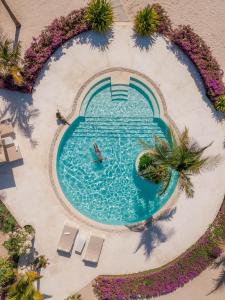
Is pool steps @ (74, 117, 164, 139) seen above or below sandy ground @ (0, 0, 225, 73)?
below

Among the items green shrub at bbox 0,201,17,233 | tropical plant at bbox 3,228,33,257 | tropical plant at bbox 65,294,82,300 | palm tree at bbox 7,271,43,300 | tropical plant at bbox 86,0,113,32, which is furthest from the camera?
green shrub at bbox 0,201,17,233

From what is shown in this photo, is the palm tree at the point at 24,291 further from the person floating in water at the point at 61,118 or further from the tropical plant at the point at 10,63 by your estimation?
the tropical plant at the point at 10,63

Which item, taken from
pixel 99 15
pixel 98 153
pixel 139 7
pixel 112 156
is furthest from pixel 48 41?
pixel 112 156

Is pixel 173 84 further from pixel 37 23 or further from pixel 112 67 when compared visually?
pixel 37 23

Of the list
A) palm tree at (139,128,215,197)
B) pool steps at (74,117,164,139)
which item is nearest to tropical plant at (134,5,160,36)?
pool steps at (74,117,164,139)

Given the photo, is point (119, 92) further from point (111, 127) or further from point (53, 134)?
point (53, 134)

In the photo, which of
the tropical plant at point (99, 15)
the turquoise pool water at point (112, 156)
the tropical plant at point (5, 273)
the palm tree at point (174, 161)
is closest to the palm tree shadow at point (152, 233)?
the turquoise pool water at point (112, 156)

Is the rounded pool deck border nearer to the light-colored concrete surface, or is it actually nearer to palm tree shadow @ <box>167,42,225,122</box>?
palm tree shadow @ <box>167,42,225,122</box>
